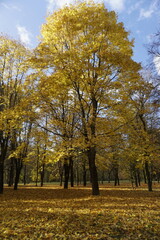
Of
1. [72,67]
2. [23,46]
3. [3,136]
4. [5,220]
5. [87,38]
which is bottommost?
[5,220]

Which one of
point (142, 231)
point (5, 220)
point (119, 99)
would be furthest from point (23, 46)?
point (142, 231)

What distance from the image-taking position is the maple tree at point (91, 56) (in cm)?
1048

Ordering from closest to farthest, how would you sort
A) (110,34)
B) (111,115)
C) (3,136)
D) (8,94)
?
(110,34) → (111,115) → (3,136) → (8,94)

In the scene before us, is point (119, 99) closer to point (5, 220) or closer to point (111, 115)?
point (111, 115)

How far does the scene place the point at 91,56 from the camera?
10922 millimetres

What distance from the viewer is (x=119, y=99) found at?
11.4m

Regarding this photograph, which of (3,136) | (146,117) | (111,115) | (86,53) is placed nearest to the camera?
(86,53)

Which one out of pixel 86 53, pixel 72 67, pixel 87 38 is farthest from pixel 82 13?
pixel 72 67

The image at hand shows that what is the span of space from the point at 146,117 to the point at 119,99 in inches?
396

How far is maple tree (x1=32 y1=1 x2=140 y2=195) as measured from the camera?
1048cm

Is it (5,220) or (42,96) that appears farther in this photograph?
(42,96)

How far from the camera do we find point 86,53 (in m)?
A: 10.3

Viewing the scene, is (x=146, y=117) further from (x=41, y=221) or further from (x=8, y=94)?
(x=41, y=221)

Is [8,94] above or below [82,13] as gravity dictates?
below
